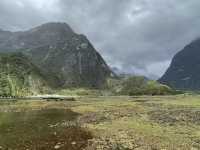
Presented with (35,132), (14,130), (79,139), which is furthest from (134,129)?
(14,130)

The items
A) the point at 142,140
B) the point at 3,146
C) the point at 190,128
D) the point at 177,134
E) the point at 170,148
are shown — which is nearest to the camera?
the point at 170,148

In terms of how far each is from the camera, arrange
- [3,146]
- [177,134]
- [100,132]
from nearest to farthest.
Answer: [3,146]
[177,134]
[100,132]

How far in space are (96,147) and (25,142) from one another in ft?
29.3

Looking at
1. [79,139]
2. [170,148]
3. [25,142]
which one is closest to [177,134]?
[170,148]

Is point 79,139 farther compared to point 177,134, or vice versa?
point 177,134

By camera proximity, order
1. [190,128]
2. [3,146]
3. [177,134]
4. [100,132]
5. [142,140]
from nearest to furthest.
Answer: [3,146] < [142,140] < [177,134] < [100,132] < [190,128]

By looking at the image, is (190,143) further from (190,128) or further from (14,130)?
(14,130)

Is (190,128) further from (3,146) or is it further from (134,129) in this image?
(3,146)

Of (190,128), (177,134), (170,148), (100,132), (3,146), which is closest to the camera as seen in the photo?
(170,148)

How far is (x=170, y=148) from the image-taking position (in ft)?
108

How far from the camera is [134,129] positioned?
4769 cm

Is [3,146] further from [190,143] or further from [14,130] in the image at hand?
[190,143]

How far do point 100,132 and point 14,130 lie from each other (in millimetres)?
12738

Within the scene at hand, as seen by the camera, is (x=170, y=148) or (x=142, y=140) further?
(x=142, y=140)
